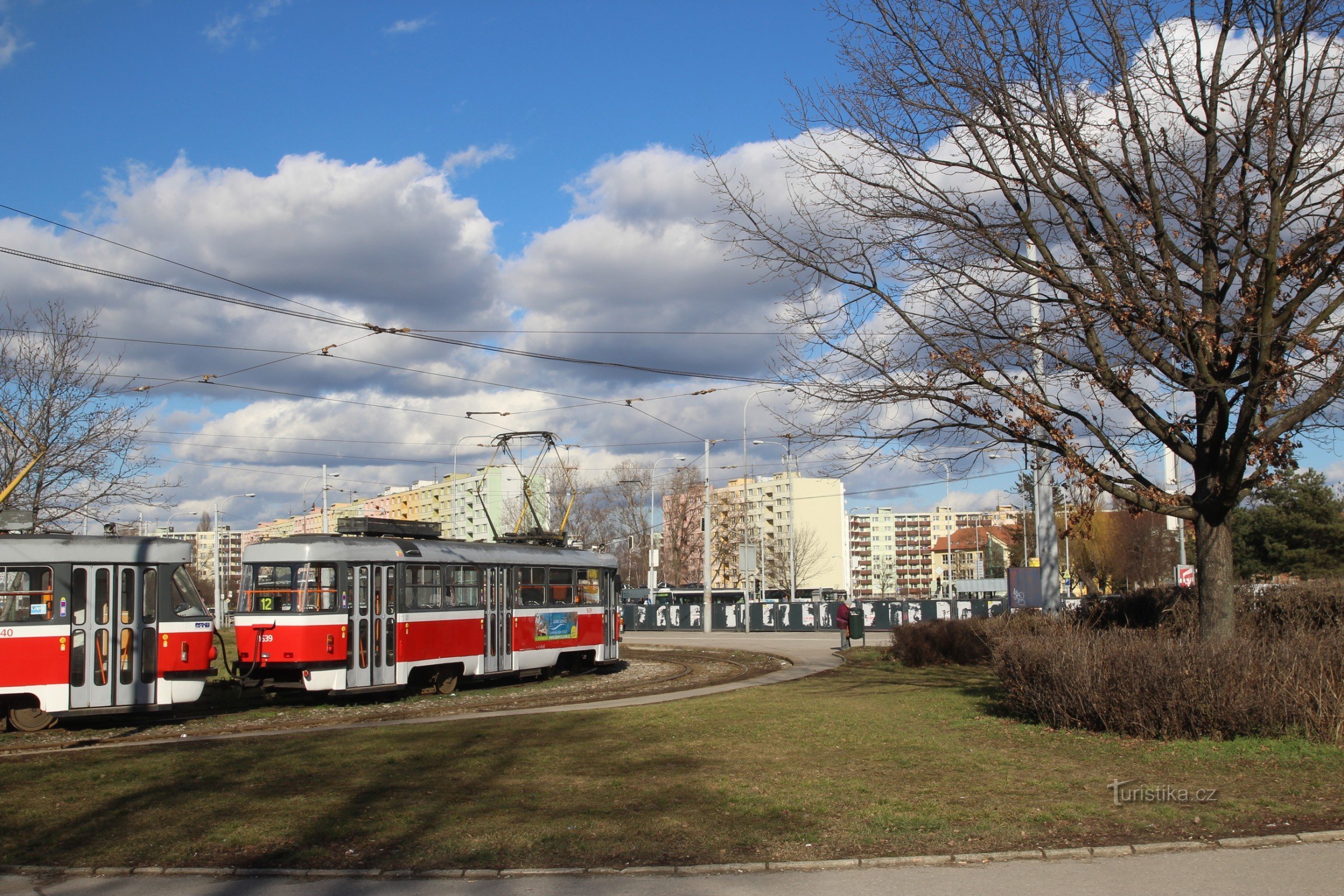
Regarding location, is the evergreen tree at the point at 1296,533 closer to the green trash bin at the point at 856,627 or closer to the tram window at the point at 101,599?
the green trash bin at the point at 856,627

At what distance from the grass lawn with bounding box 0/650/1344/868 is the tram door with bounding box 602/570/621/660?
1141 cm

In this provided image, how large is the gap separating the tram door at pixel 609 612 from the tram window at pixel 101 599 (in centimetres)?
1172

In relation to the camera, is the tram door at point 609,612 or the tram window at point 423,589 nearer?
the tram window at point 423,589

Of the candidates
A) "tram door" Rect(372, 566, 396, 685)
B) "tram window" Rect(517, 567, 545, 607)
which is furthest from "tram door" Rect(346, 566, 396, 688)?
"tram window" Rect(517, 567, 545, 607)

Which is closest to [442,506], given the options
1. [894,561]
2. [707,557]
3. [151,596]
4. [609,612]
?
[707,557]

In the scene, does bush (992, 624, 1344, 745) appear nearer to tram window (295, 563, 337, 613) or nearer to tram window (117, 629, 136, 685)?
tram window (295, 563, 337, 613)

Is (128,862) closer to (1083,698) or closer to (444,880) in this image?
(444,880)

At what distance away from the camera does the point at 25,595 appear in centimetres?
1432

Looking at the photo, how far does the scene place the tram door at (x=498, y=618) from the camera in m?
20.8

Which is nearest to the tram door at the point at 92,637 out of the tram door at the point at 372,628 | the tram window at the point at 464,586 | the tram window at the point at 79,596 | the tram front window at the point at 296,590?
the tram window at the point at 79,596

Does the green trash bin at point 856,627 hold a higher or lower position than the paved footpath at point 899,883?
lower

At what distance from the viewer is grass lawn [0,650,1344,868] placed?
7.16 meters

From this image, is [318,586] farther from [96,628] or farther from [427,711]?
[96,628]

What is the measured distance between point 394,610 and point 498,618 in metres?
3.03
